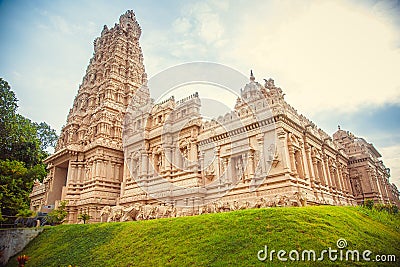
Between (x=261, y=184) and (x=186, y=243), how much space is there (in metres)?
8.63

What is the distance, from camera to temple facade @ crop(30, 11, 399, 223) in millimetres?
19609

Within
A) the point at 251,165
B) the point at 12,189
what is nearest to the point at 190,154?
the point at 251,165

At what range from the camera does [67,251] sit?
1523 cm

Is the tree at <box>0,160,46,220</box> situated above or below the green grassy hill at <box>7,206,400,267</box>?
above

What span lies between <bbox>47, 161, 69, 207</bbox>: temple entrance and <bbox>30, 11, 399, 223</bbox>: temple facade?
115mm

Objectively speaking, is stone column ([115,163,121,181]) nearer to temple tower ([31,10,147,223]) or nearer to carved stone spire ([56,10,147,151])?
temple tower ([31,10,147,223])

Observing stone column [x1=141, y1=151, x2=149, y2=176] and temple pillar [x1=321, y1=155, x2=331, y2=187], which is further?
stone column [x1=141, y1=151, x2=149, y2=176]

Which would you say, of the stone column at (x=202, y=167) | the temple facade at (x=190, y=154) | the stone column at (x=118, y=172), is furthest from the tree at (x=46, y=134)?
the stone column at (x=202, y=167)

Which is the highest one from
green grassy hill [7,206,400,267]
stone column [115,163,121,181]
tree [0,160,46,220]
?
stone column [115,163,121,181]

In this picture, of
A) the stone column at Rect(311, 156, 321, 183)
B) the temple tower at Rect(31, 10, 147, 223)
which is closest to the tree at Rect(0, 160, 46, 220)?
the temple tower at Rect(31, 10, 147, 223)

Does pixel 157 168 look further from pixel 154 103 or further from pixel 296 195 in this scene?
pixel 296 195

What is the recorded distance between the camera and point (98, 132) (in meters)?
30.6

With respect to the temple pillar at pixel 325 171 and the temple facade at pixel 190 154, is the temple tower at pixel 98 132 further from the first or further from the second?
the temple pillar at pixel 325 171

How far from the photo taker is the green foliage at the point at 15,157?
2269 centimetres
